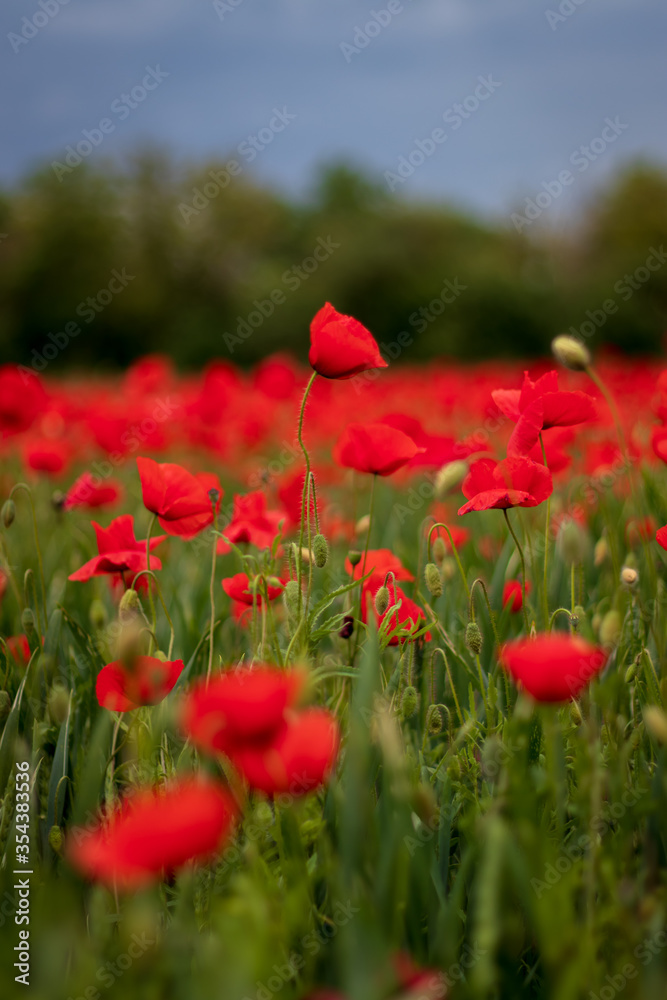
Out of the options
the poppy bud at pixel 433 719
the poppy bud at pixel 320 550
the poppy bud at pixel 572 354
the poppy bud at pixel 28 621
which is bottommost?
the poppy bud at pixel 28 621

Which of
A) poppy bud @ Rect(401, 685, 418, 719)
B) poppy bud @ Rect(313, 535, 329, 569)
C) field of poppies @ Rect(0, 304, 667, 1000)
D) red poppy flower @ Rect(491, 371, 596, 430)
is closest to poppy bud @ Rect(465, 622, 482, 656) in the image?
field of poppies @ Rect(0, 304, 667, 1000)

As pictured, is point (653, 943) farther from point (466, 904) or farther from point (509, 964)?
point (466, 904)

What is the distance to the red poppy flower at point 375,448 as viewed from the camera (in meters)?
1.32

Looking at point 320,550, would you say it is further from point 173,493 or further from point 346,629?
point 173,493

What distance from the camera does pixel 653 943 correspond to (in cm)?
78

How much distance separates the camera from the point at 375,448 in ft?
4.41

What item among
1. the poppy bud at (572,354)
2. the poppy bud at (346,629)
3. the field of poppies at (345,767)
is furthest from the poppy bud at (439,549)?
the poppy bud at (572,354)

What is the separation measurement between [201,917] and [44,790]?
50cm

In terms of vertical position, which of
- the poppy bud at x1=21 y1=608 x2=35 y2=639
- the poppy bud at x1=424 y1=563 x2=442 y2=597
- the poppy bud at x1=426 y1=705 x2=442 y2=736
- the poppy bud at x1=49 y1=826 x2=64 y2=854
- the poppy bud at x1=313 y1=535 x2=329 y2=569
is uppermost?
the poppy bud at x1=313 y1=535 x2=329 y2=569

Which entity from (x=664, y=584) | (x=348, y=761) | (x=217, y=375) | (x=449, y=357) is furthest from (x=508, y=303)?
(x=348, y=761)

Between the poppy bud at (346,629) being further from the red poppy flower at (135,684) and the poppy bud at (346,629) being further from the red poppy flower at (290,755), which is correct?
the red poppy flower at (290,755)

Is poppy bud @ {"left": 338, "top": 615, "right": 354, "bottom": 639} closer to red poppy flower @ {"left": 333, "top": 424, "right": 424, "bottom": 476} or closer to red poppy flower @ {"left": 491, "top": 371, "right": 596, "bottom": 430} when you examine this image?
red poppy flower @ {"left": 333, "top": 424, "right": 424, "bottom": 476}

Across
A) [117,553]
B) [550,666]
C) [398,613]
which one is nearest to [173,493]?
[117,553]

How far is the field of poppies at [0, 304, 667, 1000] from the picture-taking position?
68 cm
